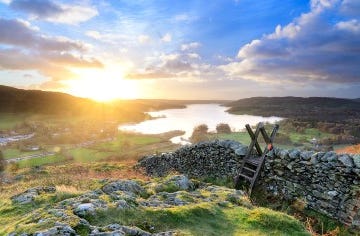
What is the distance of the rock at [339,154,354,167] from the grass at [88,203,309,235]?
5.57m

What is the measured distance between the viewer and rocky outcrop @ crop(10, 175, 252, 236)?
4.81m

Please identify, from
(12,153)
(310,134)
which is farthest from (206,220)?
(12,153)

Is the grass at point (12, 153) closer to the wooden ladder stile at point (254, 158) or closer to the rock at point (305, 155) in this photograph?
the wooden ladder stile at point (254, 158)

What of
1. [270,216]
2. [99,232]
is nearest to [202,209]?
[270,216]

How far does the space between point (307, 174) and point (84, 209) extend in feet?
33.4

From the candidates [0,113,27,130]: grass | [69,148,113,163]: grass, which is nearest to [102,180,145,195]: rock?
[69,148,113,163]: grass

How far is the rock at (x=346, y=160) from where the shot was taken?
11.2 metres

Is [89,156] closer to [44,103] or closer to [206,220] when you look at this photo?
[206,220]

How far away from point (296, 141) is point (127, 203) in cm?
5093

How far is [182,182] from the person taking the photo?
384 inches

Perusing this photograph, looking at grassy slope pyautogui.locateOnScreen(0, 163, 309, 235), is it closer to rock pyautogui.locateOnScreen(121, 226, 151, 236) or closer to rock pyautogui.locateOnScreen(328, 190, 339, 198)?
rock pyautogui.locateOnScreen(121, 226, 151, 236)

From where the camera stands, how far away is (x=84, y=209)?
218 inches

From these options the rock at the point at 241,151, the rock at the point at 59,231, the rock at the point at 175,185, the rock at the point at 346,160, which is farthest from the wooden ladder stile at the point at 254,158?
the rock at the point at 59,231

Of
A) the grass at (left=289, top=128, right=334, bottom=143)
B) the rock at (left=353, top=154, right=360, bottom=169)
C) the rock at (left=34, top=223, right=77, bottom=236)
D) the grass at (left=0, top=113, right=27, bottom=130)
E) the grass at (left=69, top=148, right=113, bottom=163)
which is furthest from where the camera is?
the grass at (left=0, top=113, right=27, bottom=130)
